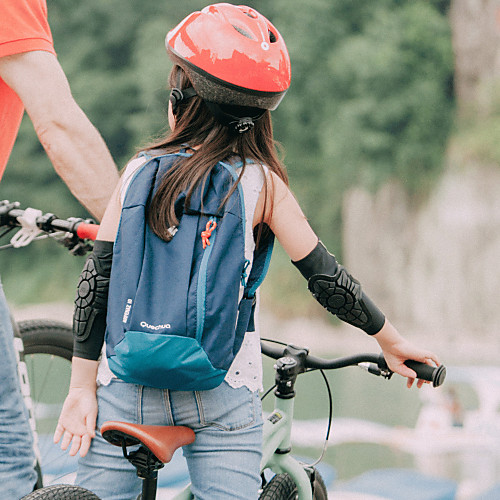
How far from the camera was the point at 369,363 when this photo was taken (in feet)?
4.47

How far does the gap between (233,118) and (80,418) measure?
0.56 m

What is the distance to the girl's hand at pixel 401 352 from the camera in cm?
125

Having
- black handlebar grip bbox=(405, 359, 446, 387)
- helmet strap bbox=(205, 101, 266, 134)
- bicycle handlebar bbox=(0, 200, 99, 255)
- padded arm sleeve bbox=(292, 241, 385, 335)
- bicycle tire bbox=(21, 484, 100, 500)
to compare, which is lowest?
bicycle tire bbox=(21, 484, 100, 500)

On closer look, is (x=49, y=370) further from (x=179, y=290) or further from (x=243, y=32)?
(x=243, y=32)

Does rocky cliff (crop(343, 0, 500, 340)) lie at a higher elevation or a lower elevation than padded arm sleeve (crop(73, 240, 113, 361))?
lower

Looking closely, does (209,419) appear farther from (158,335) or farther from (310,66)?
(310,66)

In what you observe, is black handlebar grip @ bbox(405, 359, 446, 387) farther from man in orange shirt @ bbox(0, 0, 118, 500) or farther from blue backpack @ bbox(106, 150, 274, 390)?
man in orange shirt @ bbox(0, 0, 118, 500)

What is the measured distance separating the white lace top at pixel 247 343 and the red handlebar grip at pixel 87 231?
1.16ft

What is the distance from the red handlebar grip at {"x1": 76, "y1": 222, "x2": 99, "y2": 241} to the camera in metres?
1.46

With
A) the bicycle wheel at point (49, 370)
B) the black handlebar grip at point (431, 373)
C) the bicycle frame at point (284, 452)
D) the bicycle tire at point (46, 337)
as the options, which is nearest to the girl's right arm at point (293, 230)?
the black handlebar grip at point (431, 373)

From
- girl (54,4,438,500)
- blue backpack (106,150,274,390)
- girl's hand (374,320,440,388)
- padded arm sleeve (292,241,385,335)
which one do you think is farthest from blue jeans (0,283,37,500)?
girl's hand (374,320,440,388)

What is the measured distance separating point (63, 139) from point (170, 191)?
0.30 metres

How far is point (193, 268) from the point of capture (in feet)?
3.40

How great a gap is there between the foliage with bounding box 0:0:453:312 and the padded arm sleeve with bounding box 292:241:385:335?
886 cm
